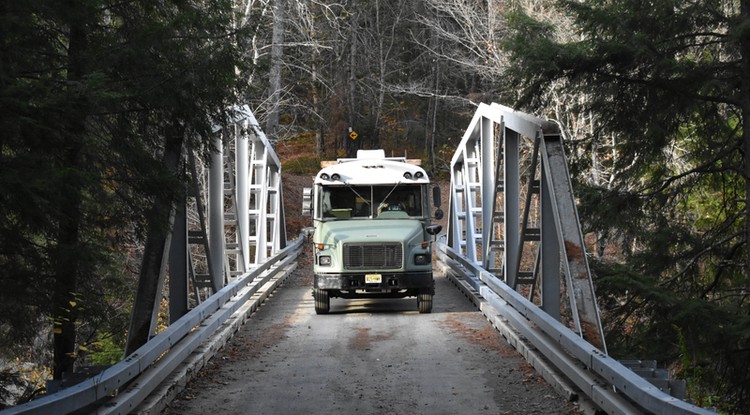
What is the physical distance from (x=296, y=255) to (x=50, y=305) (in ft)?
63.1

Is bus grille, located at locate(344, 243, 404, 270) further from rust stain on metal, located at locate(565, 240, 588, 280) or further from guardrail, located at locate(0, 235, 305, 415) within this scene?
rust stain on metal, located at locate(565, 240, 588, 280)

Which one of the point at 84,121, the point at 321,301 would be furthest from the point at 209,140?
the point at 321,301

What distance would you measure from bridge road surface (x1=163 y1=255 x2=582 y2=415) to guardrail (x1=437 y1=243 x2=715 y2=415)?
324 mm

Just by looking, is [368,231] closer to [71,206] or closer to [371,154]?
[371,154]

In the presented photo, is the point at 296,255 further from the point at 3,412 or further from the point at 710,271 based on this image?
the point at 3,412

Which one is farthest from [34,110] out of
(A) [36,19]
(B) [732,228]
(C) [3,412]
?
(B) [732,228]

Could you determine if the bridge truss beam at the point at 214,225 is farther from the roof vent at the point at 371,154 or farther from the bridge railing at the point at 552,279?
the bridge railing at the point at 552,279

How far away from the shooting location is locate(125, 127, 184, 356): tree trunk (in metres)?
9.86

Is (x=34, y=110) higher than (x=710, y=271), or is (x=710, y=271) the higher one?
(x=34, y=110)

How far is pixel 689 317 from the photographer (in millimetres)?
13453

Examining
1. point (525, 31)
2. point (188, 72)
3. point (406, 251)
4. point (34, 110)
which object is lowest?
point (406, 251)

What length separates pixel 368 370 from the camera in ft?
35.9

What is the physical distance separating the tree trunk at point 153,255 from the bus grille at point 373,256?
5666mm

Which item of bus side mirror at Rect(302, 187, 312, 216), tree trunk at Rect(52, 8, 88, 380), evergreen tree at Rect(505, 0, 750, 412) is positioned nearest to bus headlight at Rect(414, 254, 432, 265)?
bus side mirror at Rect(302, 187, 312, 216)
